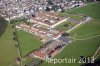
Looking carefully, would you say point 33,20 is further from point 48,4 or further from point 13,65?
point 13,65

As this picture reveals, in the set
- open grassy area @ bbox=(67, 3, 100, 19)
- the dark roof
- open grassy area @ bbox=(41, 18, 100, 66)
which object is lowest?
open grassy area @ bbox=(41, 18, 100, 66)

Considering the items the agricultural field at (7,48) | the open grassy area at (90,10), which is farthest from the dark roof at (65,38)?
the open grassy area at (90,10)

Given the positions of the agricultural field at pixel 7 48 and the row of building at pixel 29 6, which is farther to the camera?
the row of building at pixel 29 6

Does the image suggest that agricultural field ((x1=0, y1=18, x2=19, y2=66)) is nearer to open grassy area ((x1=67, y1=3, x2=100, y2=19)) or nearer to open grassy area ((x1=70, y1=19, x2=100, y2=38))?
open grassy area ((x1=70, y1=19, x2=100, y2=38))

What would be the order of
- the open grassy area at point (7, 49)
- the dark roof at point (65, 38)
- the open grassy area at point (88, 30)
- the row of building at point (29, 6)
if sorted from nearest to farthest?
the open grassy area at point (7, 49), the dark roof at point (65, 38), the open grassy area at point (88, 30), the row of building at point (29, 6)

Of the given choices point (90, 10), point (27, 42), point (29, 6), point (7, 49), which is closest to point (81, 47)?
point (27, 42)

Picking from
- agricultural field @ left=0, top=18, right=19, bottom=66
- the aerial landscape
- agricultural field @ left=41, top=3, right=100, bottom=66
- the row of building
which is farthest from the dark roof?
the row of building

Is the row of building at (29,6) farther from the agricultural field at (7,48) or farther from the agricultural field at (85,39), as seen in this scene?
the agricultural field at (7,48)

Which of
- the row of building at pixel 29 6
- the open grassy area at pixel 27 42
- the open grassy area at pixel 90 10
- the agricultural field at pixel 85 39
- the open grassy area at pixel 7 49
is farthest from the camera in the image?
the row of building at pixel 29 6

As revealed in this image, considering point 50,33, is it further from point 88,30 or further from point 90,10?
point 90,10
